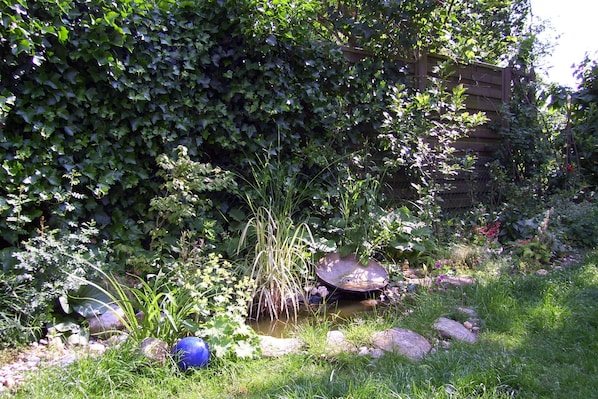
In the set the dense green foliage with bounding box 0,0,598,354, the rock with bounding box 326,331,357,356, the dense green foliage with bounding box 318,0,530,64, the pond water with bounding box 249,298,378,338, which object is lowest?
the pond water with bounding box 249,298,378,338

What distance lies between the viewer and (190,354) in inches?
82.2

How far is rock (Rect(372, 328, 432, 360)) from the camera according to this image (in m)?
2.26

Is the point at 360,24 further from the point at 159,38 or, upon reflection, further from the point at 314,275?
the point at 314,275

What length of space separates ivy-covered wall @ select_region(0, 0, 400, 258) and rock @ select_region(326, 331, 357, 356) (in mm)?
1611

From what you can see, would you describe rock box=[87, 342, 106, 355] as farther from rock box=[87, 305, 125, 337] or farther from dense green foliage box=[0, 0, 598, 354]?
dense green foliage box=[0, 0, 598, 354]

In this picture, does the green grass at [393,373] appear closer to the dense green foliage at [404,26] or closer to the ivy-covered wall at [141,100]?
the ivy-covered wall at [141,100]

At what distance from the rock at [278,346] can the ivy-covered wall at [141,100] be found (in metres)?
1.39

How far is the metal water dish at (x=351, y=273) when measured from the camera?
3346 mm

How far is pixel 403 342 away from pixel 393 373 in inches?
15.5

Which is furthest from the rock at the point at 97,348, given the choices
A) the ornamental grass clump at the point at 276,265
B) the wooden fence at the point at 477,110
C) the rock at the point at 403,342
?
the wooden fence at the point at 477,110

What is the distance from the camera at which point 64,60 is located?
2871mm

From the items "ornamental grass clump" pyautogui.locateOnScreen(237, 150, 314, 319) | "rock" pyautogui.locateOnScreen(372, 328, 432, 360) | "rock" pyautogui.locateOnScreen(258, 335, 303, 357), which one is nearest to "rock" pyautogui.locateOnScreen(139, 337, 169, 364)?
"rock" pyautogui.locateOnScreen(258, 335, 303, 357)

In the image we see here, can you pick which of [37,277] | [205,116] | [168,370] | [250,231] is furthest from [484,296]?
[37,277]

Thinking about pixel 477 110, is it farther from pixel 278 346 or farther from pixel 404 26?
pixel 278 346
